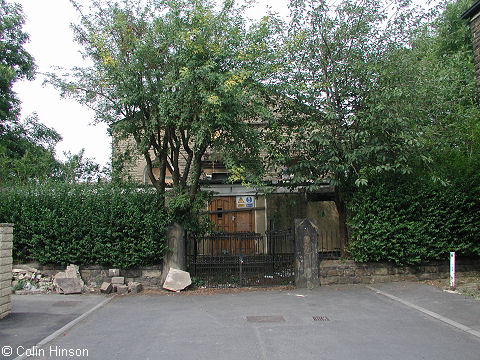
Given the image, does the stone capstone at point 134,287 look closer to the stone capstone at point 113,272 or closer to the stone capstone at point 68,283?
the stone capstone at point 113,272

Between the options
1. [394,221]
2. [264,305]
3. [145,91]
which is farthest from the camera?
[394,221]

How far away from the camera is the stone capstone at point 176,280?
31.0ft

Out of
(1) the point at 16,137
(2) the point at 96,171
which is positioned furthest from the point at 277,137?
(1) the point at 16,137

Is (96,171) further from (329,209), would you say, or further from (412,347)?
(412,347)

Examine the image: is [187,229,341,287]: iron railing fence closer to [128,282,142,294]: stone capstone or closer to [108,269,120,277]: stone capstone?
[128,282,142,294]: stone capstone

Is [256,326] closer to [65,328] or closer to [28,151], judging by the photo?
[65,328]

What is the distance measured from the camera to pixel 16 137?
19.4 metres

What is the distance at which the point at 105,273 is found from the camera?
968 centimetres

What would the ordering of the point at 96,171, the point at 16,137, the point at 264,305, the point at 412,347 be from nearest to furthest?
1. the point at 412,347
2. the point at 264,305
3. the point at 96,171
4. the point at 16,137

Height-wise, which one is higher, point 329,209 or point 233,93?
point 233,93

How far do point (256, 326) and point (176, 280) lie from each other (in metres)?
3.74

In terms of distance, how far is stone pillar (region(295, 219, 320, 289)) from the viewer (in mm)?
9594

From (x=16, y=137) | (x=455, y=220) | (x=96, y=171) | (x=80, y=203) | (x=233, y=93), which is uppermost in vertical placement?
(x=16, y=137)

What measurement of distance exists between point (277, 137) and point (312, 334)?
521 centimetres
